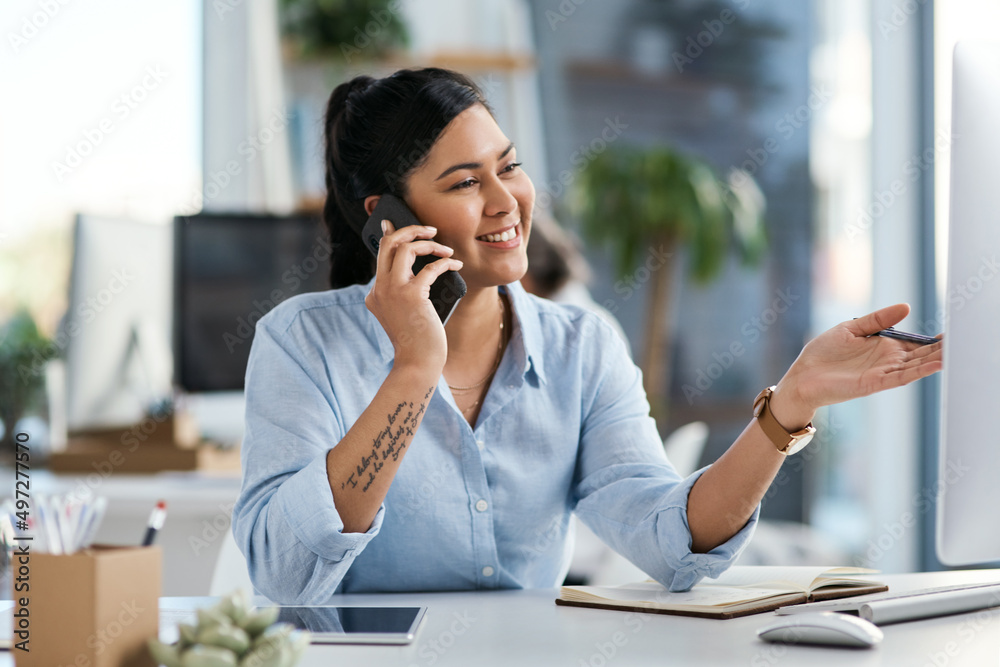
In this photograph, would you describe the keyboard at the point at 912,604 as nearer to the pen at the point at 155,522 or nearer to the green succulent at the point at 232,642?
the green succulent at the point at 232,642

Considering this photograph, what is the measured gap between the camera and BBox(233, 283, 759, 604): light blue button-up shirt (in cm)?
116

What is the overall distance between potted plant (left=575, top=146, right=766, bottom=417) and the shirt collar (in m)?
1.84

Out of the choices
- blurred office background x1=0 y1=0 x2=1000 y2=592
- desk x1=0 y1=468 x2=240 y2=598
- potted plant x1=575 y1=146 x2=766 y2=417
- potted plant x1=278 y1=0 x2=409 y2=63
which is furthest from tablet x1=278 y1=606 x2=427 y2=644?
potted plant x1=278 y1=0 x2=409 y2=63

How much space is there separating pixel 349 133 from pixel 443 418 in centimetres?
47

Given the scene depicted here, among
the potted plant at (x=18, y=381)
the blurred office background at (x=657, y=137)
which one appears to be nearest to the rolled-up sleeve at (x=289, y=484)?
the blurred office background at (x=657, y=137)

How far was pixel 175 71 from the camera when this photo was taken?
329 centimetres

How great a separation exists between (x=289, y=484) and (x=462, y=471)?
0.28m

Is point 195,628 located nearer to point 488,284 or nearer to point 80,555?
point 80,555

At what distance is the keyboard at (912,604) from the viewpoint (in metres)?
0.94

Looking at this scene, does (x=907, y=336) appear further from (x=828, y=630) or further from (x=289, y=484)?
(x=289, y=484)

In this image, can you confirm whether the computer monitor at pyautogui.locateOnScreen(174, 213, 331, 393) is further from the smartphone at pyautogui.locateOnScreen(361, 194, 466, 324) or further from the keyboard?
the keyboard

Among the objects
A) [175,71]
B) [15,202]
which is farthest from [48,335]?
[175,71]

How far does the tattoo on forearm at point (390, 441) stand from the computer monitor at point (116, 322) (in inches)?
51.5

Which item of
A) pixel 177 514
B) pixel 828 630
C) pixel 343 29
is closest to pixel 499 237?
pixel 828 630
